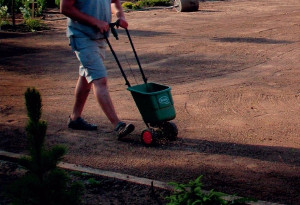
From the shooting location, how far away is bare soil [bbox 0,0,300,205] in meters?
5.68

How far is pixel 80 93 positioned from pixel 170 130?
3.88 ft

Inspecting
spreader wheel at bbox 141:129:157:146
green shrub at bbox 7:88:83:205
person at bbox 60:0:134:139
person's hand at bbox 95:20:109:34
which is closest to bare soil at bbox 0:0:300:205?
spreader wheel at bbox 141:129:157:146

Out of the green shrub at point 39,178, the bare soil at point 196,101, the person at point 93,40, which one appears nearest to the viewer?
the green shrub at point 39,178

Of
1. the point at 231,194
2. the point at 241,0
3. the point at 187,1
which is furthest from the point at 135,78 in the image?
the point at 241,0

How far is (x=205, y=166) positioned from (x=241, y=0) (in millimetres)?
19538

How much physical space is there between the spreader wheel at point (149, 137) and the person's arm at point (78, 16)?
119 centimetres

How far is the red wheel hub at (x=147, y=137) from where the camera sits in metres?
6.30

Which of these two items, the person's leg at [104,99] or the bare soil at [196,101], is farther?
the person's leg at [104,99]

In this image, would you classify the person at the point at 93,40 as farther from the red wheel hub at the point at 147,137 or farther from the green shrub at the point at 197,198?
the green shrub at the point at 197,198

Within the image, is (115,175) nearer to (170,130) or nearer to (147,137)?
(147,137)

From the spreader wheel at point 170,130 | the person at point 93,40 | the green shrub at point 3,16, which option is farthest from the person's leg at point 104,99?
the green shrub at point 3,16

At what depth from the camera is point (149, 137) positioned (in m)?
6.32

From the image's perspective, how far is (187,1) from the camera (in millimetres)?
20000

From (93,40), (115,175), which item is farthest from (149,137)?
(93,40)
